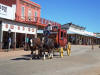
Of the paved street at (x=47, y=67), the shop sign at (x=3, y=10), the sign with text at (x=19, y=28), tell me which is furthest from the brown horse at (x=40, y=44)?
the shop sign at (x=3, y=10)

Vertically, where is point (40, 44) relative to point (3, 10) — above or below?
below

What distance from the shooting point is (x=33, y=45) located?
515 inches

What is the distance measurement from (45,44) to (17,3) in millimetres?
17167

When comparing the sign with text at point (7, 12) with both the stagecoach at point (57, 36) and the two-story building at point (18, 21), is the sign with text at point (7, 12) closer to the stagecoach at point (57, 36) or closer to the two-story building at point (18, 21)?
the two-story building at point (18, 21)

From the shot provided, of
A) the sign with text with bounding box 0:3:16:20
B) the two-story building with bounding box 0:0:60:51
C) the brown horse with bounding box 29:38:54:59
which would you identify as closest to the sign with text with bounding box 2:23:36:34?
the two-story building with bounding box 0:0:60:51

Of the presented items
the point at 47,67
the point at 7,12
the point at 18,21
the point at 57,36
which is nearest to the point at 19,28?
the point at 18,21

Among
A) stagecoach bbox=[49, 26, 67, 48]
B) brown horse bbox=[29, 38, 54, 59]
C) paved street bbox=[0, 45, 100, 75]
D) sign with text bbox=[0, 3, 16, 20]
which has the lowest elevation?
paved street bbox=[0, 45, 100, 75]

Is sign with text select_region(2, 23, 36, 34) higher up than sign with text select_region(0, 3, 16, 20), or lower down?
lower down

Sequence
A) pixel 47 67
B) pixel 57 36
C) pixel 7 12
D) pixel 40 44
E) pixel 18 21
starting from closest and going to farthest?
1. pixel 47 67
2. pixel 40 44
3. pixel 57 36
4. pixel 18 21
5. pixel 7 12

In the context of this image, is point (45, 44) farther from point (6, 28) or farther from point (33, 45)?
point (6, 28)

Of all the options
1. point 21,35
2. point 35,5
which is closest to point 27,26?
point 21,35

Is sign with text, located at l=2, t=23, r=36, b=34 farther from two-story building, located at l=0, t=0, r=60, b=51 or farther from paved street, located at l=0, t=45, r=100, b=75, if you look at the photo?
paved street, located at l=0, t=45, r=100, b=75

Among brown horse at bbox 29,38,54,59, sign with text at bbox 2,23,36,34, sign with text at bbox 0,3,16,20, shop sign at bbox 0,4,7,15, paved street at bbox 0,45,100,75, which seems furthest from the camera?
sign with text at bbox 0,3,16,20

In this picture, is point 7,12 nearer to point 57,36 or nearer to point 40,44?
point 57,36
